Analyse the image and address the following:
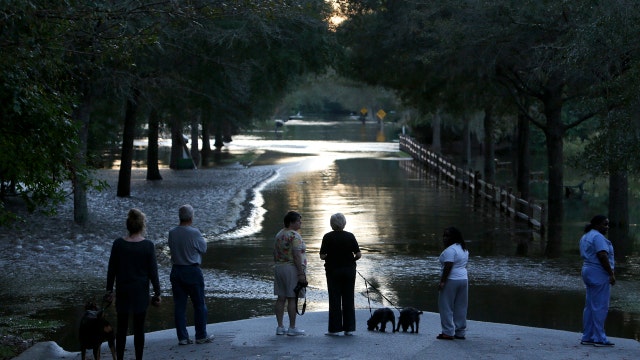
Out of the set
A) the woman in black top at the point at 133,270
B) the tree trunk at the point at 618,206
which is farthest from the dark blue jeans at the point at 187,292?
the tree trunk at the point at 618,206

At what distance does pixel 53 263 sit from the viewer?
800 inches

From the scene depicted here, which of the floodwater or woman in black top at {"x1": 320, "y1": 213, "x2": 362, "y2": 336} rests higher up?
woman in black top at {"x1": 320, "y1": 213, "x2": 362, "y2": 336}

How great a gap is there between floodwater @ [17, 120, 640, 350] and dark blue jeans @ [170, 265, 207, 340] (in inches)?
78.5

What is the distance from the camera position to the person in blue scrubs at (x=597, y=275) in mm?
11766

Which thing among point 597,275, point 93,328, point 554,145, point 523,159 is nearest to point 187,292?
point 93,328

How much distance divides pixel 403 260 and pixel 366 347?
1122cm

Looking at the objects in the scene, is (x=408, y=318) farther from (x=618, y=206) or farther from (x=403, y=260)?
(x=618, y=206)

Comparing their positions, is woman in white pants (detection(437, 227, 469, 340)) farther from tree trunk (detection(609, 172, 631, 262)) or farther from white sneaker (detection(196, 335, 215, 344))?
tree trunk (detection(609, 172, 631, 262))

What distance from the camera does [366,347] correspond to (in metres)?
11.4

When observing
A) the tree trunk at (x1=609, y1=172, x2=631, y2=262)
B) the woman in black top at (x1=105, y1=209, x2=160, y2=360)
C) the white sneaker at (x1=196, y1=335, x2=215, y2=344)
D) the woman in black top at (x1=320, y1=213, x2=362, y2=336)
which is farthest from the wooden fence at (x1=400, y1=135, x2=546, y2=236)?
the woman in black top at (x1=105, y1=209, x2=160, y2=360)

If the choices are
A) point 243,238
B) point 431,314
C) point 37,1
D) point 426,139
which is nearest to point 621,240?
point 243,238

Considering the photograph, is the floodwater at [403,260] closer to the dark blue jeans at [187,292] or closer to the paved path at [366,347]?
the paved path at [366,347]

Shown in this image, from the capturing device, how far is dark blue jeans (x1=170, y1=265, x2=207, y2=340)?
1140 cm

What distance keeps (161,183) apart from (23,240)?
61.5ft
